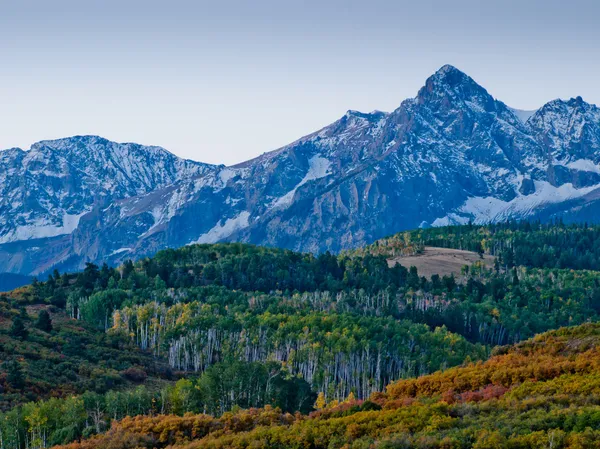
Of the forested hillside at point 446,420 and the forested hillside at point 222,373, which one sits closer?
the forested hillside at point 446,420

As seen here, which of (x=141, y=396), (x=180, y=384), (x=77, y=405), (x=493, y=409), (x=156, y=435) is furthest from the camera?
(x=180, y=384)

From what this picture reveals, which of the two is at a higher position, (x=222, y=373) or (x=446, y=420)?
(x=446, y=420)

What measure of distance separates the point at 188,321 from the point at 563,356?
94078 mm

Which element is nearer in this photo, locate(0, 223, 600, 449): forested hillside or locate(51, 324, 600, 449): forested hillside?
locate(51, 324, 600, 449): forested hillside

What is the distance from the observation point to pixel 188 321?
184 meters

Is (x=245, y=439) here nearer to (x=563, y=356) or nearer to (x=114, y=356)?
(x=563, y=356)

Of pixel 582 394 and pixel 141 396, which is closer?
pixel 582 394

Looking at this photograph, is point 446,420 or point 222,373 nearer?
point 446,420

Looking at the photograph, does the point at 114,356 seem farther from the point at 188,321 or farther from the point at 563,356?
the point at 563,356

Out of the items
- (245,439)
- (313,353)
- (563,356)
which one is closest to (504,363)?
(563,356)

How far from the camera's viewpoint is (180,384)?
12556 cm

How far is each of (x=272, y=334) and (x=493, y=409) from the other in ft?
345

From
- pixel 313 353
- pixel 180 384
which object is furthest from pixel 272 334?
pixel 180 384

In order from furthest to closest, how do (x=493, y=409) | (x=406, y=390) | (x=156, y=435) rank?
(x=406, y=390), (x=156, y=435), (x=493, y=409)
